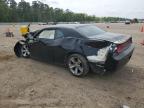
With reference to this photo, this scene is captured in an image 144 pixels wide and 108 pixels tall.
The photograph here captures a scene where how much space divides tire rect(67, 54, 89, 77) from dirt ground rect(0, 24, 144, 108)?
0.18m

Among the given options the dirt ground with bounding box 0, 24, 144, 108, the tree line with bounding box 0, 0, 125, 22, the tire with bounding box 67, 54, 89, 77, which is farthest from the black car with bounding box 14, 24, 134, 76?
the tree line with bounding box 0, 0, 125, 22

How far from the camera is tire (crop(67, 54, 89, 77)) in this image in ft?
21.2

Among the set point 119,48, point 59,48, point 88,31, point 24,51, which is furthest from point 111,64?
point 24,51

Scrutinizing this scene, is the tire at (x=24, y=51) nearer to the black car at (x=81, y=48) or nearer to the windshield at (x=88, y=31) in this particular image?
the black car at (x=81, y=48)

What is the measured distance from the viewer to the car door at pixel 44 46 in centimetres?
739

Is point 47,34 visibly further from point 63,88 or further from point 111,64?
point 111,64

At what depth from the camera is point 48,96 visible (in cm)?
544

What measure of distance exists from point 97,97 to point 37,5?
121 m

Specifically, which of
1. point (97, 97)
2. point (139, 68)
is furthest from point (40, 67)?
point (139, 68)

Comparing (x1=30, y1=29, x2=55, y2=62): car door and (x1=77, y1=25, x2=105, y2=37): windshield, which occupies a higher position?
(x1=77, y1=25, x2=105, y2=37): windshield

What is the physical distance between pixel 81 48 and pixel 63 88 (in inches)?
51.7

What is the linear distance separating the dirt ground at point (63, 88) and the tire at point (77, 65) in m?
0.18

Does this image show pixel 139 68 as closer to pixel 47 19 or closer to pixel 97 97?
pixel 97 97

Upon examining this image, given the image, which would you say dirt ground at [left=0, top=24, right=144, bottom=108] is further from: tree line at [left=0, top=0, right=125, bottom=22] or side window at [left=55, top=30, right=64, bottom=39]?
tree line at [left=0, top=0, right=125, bottom=22]
